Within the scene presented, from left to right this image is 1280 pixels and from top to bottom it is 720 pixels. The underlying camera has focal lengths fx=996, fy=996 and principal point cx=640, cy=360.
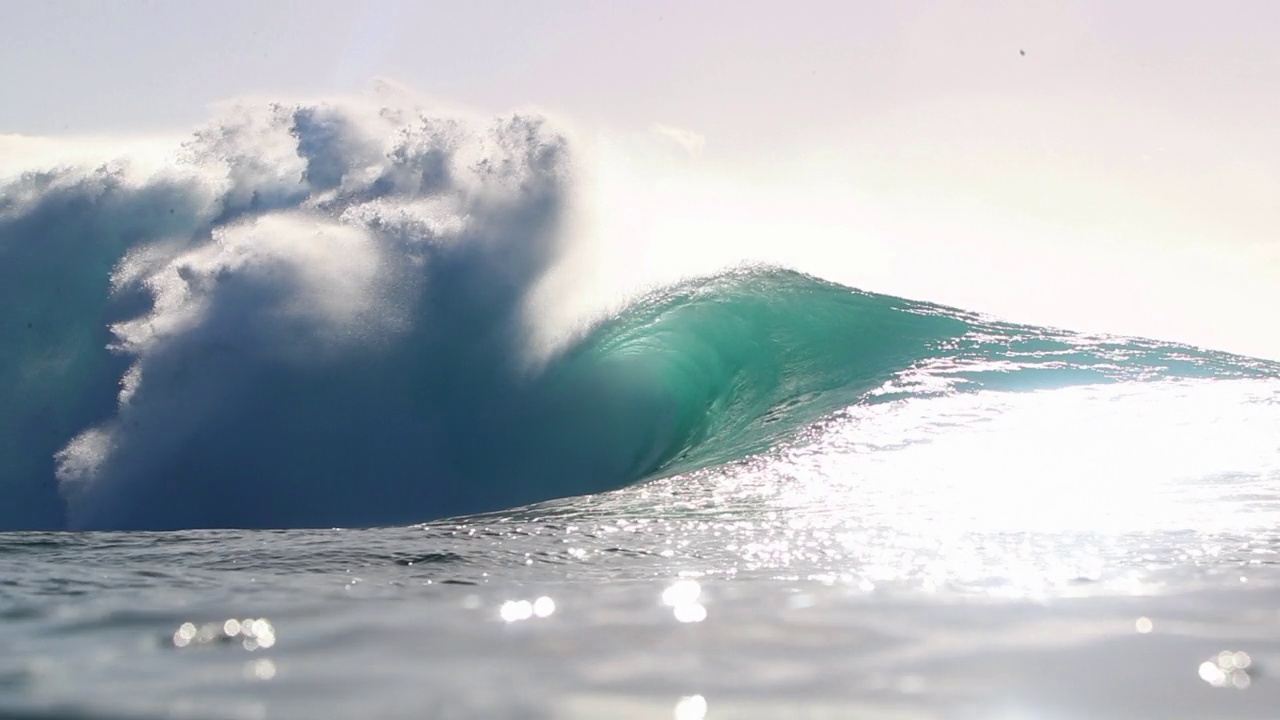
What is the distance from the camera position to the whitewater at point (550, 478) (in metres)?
2.15

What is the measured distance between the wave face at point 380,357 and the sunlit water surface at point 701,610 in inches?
153

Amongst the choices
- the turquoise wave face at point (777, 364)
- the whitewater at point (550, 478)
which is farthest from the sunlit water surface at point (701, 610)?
the turquoise wave face at point (777, 364)

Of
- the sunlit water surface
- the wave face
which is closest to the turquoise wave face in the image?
the wave face

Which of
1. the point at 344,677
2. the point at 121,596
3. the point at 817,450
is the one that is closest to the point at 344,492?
the point at 817,450

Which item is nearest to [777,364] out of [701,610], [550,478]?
[550,478]

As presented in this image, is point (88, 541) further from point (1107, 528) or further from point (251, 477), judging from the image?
point (251, 477)

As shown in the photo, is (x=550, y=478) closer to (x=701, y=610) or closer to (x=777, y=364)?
(x=777, y=364)

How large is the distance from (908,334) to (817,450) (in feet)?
19.0

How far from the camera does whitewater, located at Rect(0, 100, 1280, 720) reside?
2.15 meters

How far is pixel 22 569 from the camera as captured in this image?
146 inches

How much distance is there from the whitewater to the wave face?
50 millimetres

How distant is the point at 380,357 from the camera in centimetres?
1098

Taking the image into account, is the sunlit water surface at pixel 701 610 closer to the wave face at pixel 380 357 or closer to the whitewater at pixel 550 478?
the whitewater at pixel 550 478

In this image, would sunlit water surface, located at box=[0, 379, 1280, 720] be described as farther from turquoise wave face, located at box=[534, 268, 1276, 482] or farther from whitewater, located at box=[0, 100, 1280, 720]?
turquoise wave face, located at box=[534, 268, 1276, 482]
